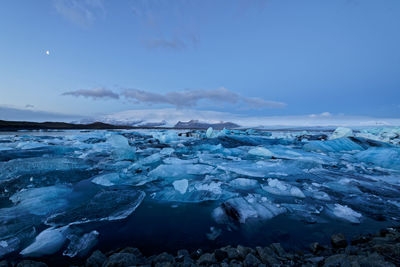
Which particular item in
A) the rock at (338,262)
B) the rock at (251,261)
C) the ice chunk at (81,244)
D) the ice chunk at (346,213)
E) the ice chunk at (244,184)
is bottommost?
the ice chunk at (244,184)

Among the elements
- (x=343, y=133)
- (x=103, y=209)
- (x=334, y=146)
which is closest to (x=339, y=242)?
(x=103, y=209)

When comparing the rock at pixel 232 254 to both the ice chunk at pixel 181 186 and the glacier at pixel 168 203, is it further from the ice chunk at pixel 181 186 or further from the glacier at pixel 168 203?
the ice chunk at pixel 181 186

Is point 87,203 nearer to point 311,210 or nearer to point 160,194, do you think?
point 160,194

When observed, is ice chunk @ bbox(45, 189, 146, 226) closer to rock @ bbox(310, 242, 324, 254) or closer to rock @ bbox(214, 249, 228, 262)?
rock @ bbox(214, 249, 228, 262)

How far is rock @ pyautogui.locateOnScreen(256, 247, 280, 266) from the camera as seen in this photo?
1.24 m

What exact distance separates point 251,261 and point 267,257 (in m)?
0.14

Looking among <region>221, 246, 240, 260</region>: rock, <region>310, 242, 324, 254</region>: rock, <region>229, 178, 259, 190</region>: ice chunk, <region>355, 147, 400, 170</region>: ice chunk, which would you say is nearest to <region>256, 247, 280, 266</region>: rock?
<region>221, 246, 240, 260</region>: rock

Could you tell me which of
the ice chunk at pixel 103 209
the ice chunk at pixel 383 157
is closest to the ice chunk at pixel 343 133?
the ice chunk at pixel 383 157

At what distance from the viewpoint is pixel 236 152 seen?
7.53 metres

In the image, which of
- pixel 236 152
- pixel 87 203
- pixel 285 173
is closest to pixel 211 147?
pixel 236 152

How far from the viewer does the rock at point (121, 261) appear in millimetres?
1198

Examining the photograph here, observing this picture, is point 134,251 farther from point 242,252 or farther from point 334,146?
point 334,146

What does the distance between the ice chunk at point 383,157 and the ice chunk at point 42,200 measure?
8251mm

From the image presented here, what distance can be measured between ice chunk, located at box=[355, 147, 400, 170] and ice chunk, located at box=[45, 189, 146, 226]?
7.17 m
